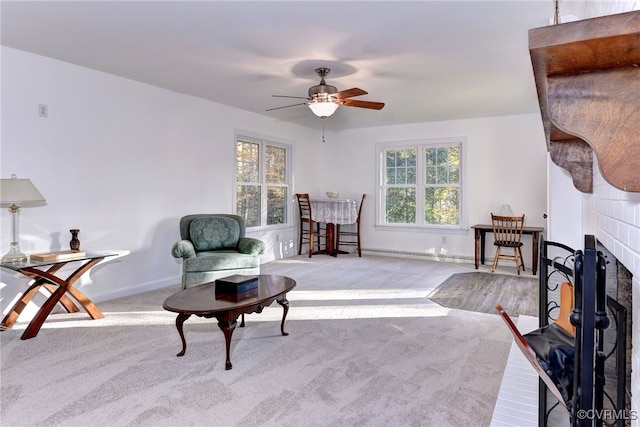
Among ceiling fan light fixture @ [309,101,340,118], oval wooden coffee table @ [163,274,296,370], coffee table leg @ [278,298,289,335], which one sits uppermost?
ceiling fan light fixture @ [309,101,340,118]

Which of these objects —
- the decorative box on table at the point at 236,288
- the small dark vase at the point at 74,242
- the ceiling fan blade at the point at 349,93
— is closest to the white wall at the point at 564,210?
the ceiling fan blade at the point at 349,93

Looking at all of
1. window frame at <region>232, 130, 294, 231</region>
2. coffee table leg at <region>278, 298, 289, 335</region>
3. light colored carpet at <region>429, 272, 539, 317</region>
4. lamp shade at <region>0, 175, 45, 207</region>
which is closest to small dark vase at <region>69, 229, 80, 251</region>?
lamp shade at <region>0, 175, 45, 207</region>

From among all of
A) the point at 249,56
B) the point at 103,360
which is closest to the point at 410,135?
the point at 249,56

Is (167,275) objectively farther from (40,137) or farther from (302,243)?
(302,243)

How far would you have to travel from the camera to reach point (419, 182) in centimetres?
670

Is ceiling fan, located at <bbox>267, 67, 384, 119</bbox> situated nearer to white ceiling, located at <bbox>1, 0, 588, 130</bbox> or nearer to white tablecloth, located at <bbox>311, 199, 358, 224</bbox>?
white ceiling, located at <bbox>1, 0, 588, 130</bbox>

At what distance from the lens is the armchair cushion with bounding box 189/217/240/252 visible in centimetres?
429

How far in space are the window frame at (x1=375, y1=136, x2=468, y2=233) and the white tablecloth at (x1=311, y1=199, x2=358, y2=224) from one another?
23.8 inches

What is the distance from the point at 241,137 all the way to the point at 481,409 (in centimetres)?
483

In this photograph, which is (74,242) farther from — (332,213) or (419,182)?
(419,182)

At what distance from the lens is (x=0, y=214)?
328cm

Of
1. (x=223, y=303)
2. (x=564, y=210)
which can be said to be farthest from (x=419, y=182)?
(x=223, y=303)

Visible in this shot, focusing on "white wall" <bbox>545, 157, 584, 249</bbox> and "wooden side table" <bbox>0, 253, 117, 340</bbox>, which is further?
"wooden side table" <bbox>0, 253, 117, 340</bbox>

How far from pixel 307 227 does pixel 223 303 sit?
4801 millimetres
